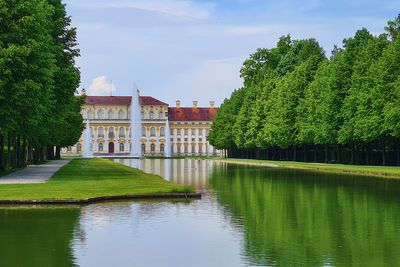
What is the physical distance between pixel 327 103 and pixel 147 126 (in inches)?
4691

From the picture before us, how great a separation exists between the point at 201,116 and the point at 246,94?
8558 centimetres

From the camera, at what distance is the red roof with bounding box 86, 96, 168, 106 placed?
174875mm

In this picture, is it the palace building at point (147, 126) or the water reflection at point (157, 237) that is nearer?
the water reflection at point (157, 237)

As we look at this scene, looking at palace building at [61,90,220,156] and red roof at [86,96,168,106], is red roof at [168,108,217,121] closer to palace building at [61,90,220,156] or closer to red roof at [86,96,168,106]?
palace building at [61,90,220,156]

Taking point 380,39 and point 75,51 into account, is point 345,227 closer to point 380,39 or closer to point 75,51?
point 75,51

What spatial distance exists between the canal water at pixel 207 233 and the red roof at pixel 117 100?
154 metres

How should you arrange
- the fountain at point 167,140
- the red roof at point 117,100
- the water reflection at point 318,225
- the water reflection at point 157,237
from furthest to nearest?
the red roof at point 117,100, the fountain at point 167,140, the water reflection at point 318,225, the water reflection at point 157,237

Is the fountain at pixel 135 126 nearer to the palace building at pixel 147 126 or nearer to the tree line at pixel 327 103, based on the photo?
the palace building at pixel 147 126

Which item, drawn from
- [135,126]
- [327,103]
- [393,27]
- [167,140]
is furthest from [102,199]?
[167,140]

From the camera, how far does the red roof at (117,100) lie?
17488 centimetres

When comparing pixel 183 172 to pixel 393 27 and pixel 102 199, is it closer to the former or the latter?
pixel 102 199

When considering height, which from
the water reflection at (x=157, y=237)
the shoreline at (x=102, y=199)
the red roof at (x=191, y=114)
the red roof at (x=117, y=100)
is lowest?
the water reflection at (x=157, y=237)

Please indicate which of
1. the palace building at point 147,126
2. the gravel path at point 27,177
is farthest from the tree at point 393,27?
the palace building at point 147,126

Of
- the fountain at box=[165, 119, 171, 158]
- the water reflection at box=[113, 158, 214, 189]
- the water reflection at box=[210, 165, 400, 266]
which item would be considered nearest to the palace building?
the fountain at box=[165, 119, 171, 158]
